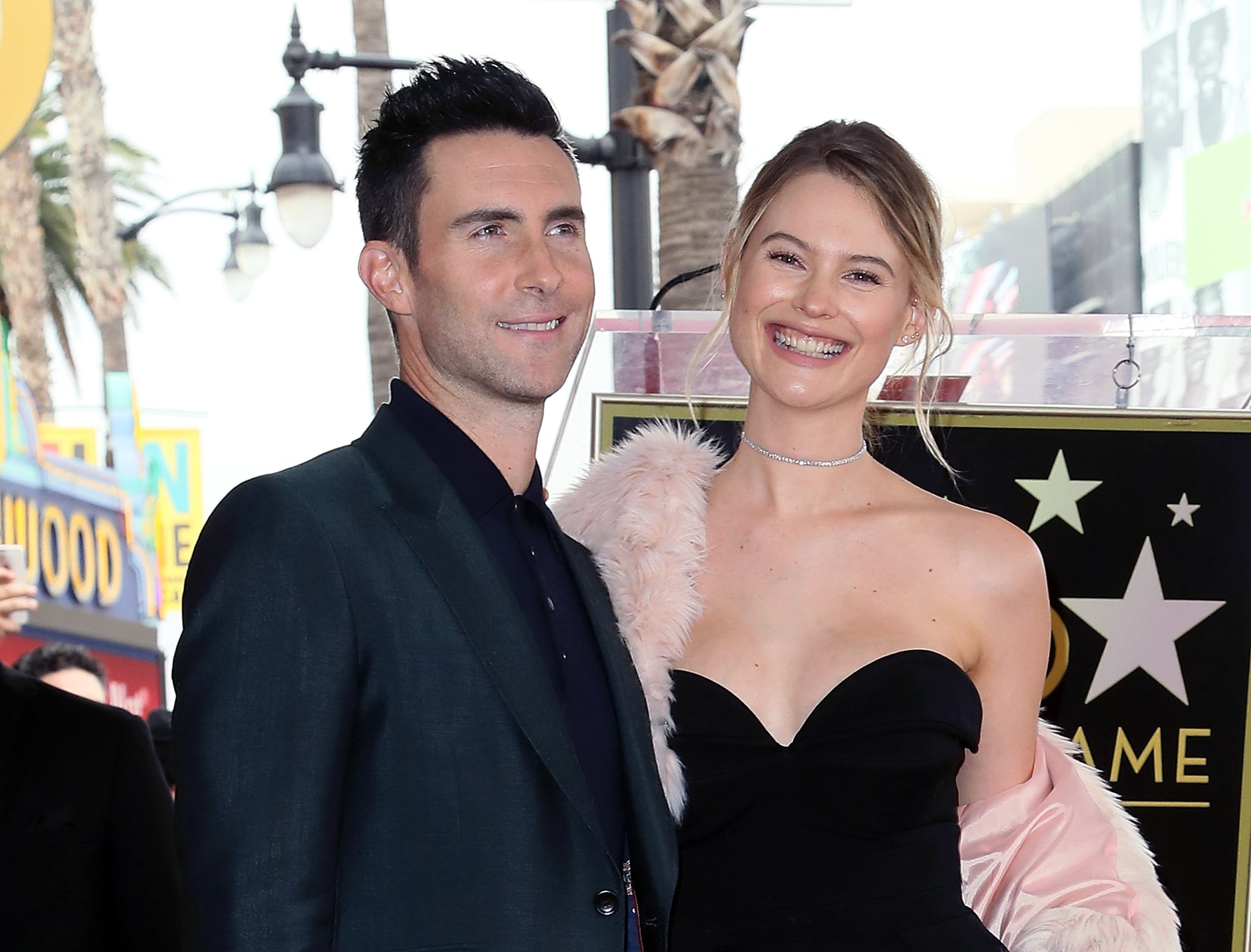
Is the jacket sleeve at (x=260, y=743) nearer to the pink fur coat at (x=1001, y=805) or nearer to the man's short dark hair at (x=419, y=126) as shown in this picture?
the man's short dark hair at (x=419, y=126)

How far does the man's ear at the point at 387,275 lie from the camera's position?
6.55 ft

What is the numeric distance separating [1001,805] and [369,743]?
1.33 m

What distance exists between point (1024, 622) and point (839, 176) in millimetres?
873

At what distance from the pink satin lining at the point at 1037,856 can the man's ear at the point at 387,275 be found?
1.38 meters

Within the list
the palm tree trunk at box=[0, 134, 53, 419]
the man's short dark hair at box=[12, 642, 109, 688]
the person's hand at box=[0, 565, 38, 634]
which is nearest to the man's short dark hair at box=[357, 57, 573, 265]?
the person's hand at box=[0, 565, 38, 634]

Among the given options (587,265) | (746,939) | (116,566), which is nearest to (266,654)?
(587,265)

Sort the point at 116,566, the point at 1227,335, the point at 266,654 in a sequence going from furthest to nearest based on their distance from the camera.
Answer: the point at 116,566
the point at 1227,335
the point at 266,654

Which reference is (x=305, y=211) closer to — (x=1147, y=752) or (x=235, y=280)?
(x=235, y=280)

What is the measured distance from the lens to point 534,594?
6.29 ft

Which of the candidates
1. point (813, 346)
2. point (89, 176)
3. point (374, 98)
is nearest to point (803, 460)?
point (813, 346)

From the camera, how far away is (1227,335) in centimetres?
317

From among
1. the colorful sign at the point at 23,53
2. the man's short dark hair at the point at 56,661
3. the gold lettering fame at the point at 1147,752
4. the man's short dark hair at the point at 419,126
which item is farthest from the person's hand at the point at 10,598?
the man's short dark hair at the point at 56,661

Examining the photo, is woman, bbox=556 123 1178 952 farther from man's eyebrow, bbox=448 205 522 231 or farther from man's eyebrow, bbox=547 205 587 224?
man's eyebrow, bbox=448 205 522 231

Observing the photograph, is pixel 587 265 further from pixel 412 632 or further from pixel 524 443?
pixel 412 632
